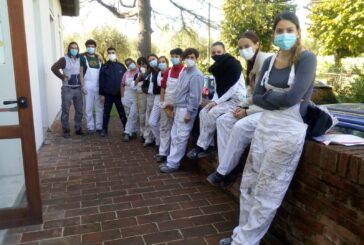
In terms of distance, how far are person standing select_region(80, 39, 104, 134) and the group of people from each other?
0.07 ft

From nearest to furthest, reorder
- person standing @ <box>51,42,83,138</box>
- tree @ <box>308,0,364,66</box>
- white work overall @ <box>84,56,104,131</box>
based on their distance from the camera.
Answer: person standing @ <box>51,42,83,138</box> < white work overall @ <box>84,56,104,131</box> < tree @ <box>308,0,364,66</box>

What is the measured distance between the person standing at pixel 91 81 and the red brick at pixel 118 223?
400 centimetres

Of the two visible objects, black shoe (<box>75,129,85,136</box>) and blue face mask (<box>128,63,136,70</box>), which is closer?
blue face mask (<box>128,63,136,70</box>)

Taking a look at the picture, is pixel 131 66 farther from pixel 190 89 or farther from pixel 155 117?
pixel 190 89

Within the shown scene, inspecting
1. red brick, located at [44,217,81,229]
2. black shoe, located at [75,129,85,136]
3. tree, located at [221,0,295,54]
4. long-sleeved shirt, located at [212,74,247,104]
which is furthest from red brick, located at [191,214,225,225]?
tree, located at [221,0,295,54]

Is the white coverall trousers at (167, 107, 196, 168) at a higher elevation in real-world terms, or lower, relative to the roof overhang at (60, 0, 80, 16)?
lower

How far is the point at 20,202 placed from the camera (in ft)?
10.1

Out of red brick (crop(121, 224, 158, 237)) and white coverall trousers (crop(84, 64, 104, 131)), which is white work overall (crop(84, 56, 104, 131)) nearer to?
white coverall trousers (crop(84, 64, 104, 131))

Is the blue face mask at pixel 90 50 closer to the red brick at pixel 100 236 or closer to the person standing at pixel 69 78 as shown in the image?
the person standing at pixel 69 78

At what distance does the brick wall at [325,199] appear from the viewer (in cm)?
195

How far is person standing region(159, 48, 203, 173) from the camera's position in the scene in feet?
13.8

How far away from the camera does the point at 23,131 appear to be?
2900mm

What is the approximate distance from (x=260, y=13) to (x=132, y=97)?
8.29m

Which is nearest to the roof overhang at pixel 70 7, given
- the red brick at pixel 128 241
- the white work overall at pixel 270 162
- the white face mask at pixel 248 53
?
the white face mask at pixel 248 53
